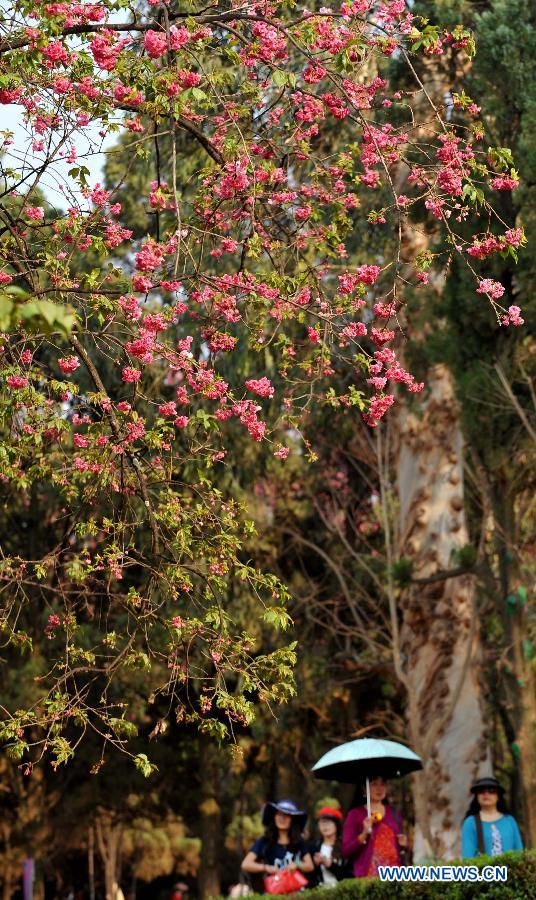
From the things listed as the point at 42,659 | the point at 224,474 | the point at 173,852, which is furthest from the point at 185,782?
the point at 173,852

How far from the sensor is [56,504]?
20.4 metres

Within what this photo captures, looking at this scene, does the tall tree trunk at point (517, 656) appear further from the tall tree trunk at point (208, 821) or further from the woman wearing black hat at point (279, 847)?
the tall tree trunk at point (208, 821)

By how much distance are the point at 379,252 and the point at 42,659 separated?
8253 mm

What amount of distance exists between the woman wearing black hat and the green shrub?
1479 mm

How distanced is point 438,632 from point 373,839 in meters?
6.67

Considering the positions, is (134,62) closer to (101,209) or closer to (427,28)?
(101,209)

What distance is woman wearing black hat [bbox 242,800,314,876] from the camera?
9.31 meters

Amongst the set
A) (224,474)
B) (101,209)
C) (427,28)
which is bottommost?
(101,209)

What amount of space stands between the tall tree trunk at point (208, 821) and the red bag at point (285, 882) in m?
14.1

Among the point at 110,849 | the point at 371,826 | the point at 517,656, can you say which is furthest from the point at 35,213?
the point at 110,849

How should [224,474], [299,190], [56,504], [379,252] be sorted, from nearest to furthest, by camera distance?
[299,190]
[379,252]
[224,474]
[56,504]

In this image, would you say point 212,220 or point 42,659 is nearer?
point 212,220

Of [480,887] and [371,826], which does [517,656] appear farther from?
[480,887]

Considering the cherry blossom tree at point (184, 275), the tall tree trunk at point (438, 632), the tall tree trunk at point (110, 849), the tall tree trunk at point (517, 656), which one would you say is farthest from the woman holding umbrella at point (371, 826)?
the tall tree trunk at point (110, 849)
